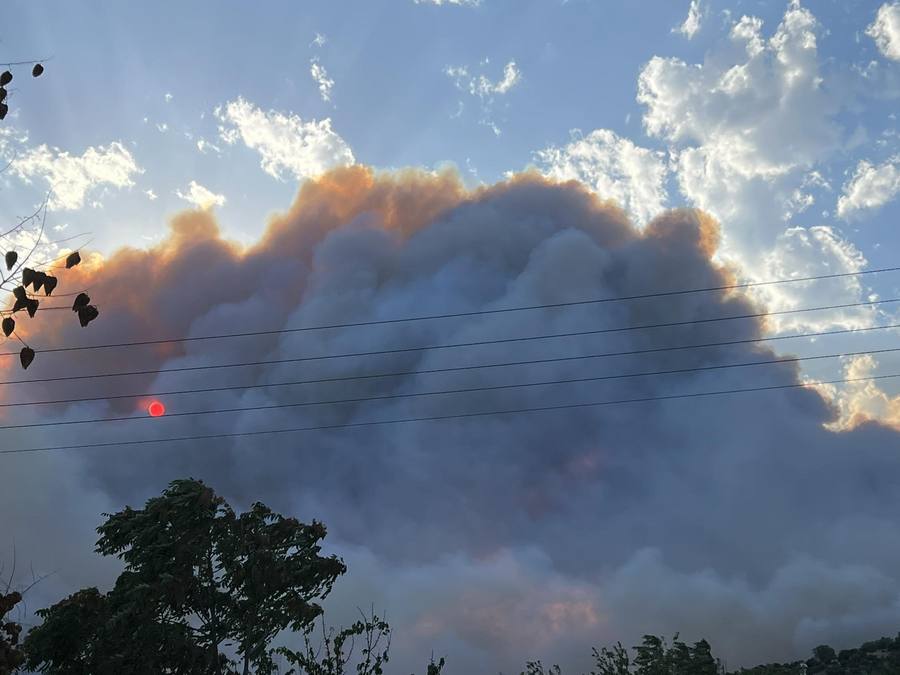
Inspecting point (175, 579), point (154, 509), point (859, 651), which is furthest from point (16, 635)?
point (859, 651)

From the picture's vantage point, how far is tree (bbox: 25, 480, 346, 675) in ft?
112

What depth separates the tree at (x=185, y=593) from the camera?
34.1 metres

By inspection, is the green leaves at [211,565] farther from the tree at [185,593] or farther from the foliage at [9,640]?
the foliage at [9,640]

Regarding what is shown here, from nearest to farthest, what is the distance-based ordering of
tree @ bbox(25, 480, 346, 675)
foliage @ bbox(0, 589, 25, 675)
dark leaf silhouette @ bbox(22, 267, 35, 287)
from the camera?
dark leaf silhouette @ bbox(22, 267, 35, 287), foliage @ bbox(0, 589, 25, 675), tree @ bbox(25, 480, 346, 675)

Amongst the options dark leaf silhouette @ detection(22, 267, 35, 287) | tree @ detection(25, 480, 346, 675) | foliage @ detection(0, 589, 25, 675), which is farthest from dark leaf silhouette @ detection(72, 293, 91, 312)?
tree @ detection(25, 480, 346, 675)

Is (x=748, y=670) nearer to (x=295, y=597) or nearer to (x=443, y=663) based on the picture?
(x=443, y=663)

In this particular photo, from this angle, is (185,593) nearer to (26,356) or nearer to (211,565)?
(211,565)

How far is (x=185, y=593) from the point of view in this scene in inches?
1374

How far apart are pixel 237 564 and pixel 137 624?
17.2 ft

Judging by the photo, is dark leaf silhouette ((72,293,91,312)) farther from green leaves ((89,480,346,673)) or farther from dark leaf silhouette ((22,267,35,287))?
green leaves ((89,480,346,673))

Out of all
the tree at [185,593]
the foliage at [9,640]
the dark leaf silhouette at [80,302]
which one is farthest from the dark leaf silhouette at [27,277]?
the tree at [185,593]

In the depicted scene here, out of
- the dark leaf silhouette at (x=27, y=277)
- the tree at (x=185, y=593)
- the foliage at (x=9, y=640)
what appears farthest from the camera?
the tree at (x=185, y=593)

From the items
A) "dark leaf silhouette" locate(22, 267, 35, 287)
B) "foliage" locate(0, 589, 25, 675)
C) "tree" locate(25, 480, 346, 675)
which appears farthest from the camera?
"tree" locate(25, 480, 346, 675)

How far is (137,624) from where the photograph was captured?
34219mm
